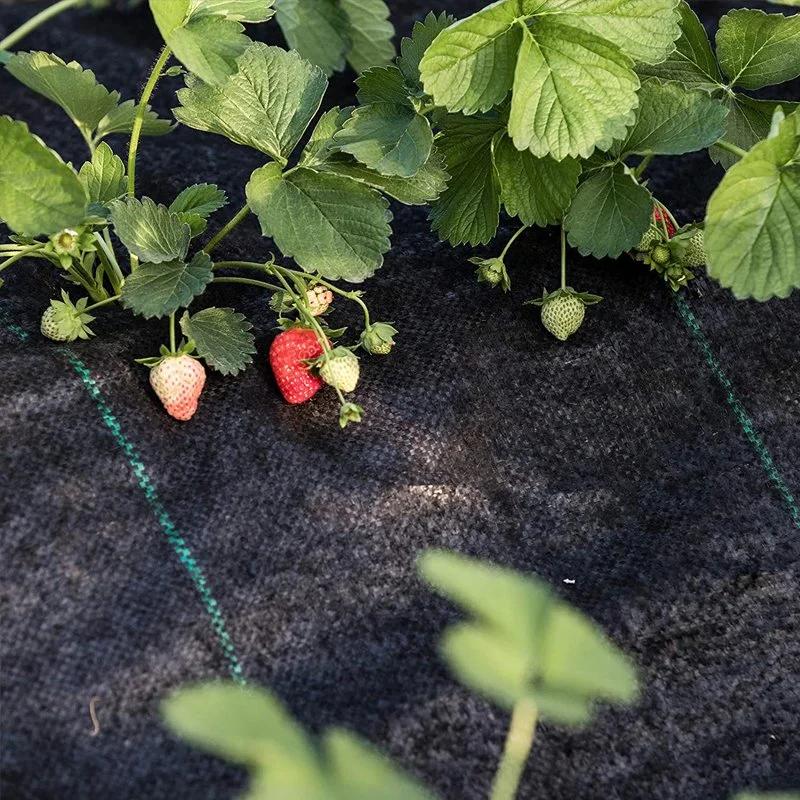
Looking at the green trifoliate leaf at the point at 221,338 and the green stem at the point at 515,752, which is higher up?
the green trifoliate leaf at the point at 221,338

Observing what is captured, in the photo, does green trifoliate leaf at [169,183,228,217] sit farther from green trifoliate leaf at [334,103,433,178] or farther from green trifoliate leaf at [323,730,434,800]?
green trifoliate leaf at [323,730,434,800]

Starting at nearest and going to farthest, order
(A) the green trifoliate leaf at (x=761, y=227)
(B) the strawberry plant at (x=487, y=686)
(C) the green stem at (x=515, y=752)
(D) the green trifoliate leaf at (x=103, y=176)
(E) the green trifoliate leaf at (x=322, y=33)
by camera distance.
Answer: (B) the strawberry plant at (x=487, y=686)
(C) the green stem at (x=515, y=752)
(A) the green trifoliate leaf at (x=761, y=227)
(D) the green trifoliate leaf at (x=103, y=176)
(E) the green trifoliate leaf at (x=322, y=33)

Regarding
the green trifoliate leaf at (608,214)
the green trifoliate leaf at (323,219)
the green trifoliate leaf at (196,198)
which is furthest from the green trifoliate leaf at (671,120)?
the green trifoliate leaf at (196,198)

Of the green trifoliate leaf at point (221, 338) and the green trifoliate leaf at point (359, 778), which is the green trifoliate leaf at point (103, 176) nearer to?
the green trifoliate leaf at point (221, 338)

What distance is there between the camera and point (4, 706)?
740 millimetres

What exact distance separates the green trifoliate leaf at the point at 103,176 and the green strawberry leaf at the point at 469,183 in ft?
0.99

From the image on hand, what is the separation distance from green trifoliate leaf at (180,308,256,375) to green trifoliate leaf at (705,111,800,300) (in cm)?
40

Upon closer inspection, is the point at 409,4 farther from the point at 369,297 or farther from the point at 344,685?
the point at 344,685

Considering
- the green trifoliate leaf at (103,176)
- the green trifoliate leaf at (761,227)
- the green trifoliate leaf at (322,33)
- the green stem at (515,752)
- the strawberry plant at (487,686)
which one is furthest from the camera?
the green trifoliate leaf at (322,33)

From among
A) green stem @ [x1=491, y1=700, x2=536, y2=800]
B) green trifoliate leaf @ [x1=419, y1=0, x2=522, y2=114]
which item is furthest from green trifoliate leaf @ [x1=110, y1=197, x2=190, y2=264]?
green stem @ [x1=491, y1=700, x2=536, y2=800]

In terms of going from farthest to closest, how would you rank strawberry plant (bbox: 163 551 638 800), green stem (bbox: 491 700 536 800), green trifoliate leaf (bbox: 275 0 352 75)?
green trifoliate leaf (bbox: 275 0 352 75)
green stem (bbox: 491 700 536 800)
strawberry plant (bbox: 163 551 638 800)

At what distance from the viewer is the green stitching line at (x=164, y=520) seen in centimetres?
81

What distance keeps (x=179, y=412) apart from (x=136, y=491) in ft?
0.27

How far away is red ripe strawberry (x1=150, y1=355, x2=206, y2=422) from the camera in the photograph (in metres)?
0.91
